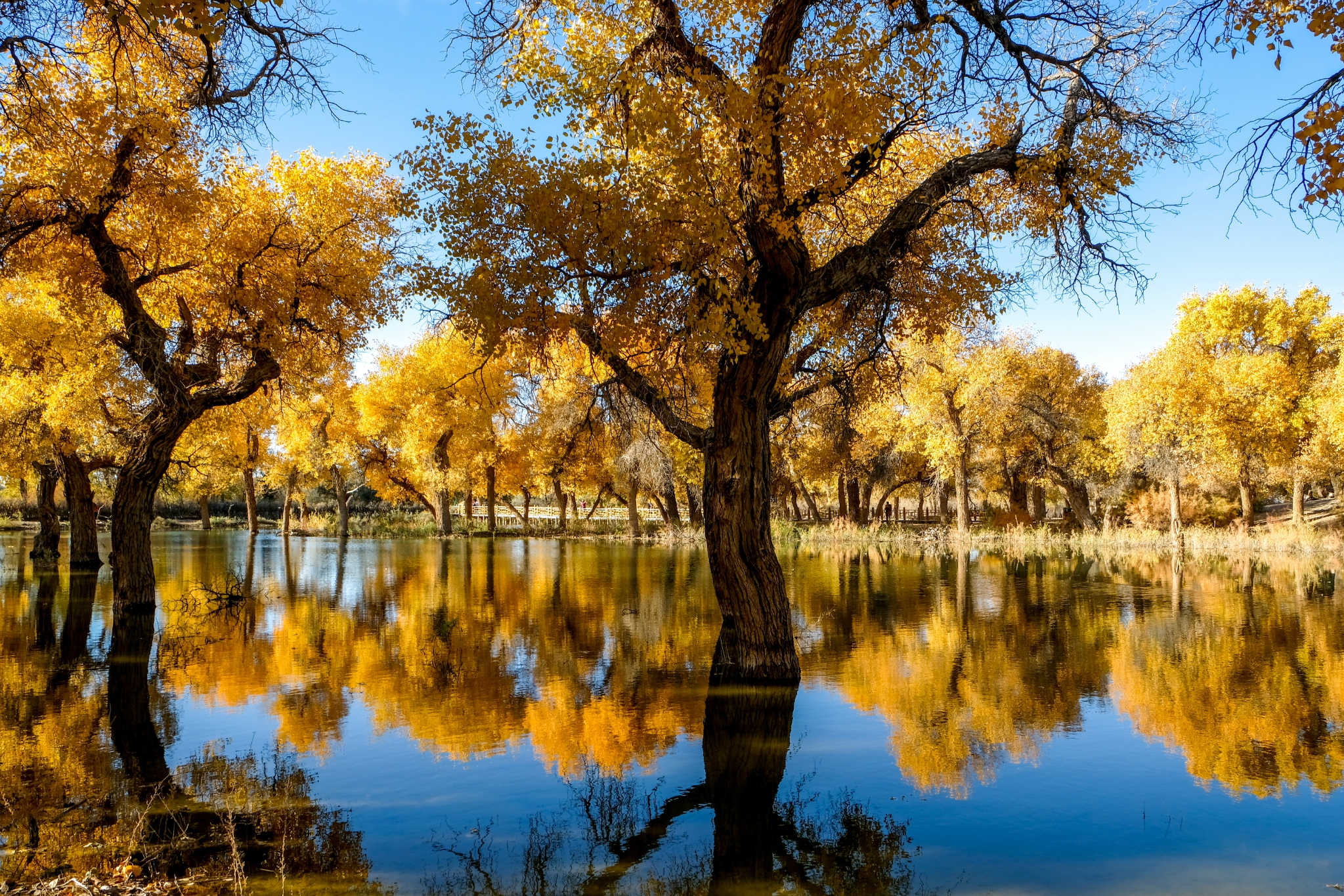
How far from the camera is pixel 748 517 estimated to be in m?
9.42

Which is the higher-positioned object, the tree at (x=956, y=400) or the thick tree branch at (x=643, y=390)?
the tree at (x=956, y=400)

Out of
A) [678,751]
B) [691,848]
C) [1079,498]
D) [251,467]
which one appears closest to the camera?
[691,848]

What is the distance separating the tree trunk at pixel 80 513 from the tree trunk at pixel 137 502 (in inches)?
375

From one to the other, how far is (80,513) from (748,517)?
22.0 metres

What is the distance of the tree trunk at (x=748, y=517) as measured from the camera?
30.9 ft

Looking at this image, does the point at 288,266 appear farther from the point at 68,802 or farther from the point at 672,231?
the point at 68,802

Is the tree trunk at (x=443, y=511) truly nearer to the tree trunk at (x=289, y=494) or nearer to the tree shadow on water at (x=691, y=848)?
the tree trunk at (x=289, y=494)

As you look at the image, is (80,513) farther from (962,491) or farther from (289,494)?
(962,491)

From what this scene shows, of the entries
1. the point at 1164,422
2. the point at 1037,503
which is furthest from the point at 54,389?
the point at 1037,503

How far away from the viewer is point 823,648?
39.9 ft

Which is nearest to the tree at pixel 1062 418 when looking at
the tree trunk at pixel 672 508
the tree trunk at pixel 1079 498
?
the tree trunk at pixel 1079 498

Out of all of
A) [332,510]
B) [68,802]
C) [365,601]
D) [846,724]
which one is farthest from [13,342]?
[332,510]

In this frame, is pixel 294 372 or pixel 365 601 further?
pixel 365 601

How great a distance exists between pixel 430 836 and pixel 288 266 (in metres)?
12.4
